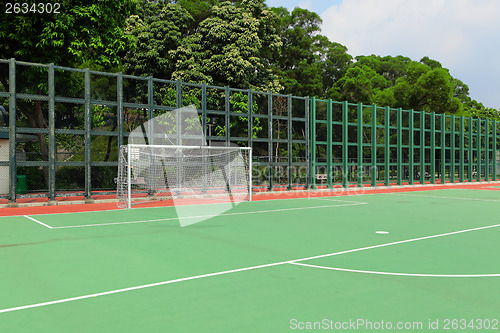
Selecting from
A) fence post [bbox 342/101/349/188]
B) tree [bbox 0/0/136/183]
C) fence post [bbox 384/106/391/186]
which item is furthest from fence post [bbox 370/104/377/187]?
tree [bbox 0/0/136/183]

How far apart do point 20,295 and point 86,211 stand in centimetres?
1060

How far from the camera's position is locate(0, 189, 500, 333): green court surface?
193 inches

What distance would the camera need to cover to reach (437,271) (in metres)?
7.14

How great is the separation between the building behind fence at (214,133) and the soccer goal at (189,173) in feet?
3.44

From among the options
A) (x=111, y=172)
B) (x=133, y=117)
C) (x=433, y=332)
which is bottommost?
(x=433, y=332)

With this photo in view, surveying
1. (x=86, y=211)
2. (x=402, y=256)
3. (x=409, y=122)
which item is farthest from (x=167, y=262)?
(x=409, y=122)

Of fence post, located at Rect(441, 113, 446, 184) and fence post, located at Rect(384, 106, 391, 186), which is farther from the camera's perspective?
fence post, located at Rect(441, 113, 446, 184)

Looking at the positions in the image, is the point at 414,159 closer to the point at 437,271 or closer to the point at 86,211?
the point at 86,211

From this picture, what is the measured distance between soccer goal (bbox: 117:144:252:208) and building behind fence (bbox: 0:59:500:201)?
105 centimetres

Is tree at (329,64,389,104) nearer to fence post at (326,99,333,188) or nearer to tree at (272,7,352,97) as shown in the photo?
tree at (272,7,352,97)

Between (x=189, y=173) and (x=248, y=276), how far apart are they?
15.3 meters

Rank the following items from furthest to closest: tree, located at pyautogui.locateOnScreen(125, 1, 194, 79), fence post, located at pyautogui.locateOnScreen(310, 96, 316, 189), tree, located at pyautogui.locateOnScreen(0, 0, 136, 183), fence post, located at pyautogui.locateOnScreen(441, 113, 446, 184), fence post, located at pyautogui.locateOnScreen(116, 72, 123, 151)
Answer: fence post, located at pyautogui.locateOnScreen(441, 113, 446, 184)
tree, located at pyautogui.locateOnScreen(125, 1, 194, 79)
fence post, located at pyautogui.locateOnScreen(310, 96, 316, 189)
fence post, located at pyautogui.locateOnScreen(116, 72, 123, 151)
tree, located at pyautogui.locateOnScreen(0, 0, 136, 183)

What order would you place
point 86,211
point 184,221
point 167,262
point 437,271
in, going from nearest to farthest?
point 437,271
point 167,262
point 184,221
point 86,211

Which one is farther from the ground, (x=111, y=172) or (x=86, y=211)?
(x=111, y=172)
